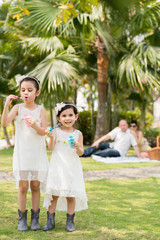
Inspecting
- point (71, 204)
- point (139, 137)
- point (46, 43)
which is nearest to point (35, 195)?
point (71, 204)

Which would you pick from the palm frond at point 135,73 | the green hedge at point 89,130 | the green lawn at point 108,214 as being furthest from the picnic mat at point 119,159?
the green hedge at point 89,130

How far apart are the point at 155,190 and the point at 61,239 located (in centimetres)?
235

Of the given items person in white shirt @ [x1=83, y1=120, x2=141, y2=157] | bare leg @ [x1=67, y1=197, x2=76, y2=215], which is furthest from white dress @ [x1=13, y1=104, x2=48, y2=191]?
person in white shirt @ [x1=83, y1=120, x2=141, y2=157]

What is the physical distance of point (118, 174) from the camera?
609cm

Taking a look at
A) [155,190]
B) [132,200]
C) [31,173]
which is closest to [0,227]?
[31,173]

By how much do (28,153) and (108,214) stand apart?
3.67 ft

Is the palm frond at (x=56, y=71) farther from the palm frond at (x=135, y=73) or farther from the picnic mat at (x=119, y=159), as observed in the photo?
the picnic mat at (x=119, y=159)

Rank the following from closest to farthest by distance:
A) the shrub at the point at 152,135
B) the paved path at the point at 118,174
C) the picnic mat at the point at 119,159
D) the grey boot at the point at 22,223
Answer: the grey boot at the point at 22,223 → the paved path at the point at 118,174 → the picnic mat at the point at 119,159 → the shrub at the point at 152,135

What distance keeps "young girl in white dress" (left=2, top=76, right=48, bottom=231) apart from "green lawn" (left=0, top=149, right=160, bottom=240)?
23 cm

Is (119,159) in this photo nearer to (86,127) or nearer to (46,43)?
(46,43)

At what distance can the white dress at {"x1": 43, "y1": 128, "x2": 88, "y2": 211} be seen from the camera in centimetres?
294

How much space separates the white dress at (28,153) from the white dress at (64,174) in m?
0.09

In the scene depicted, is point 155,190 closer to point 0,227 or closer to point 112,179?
point 112,179

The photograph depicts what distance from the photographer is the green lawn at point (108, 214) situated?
2818 mm
